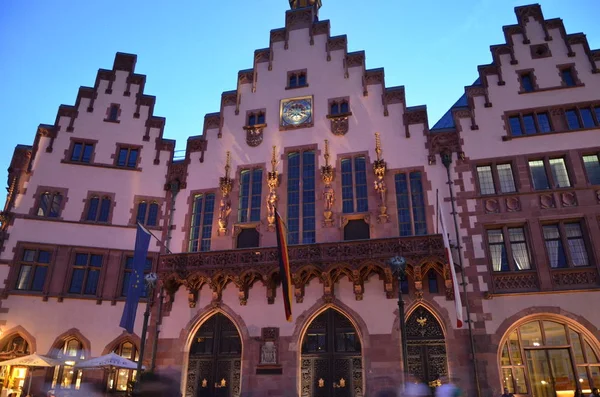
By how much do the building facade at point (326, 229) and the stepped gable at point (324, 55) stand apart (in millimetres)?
134

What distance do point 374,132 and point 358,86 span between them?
3.27 meters

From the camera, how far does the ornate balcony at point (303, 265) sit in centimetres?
2066

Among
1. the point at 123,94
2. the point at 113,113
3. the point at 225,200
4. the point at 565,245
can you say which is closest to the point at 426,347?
the point at 565,245

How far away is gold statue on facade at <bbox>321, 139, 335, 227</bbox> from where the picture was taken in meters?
23.6

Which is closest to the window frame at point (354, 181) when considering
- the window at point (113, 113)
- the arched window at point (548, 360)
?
the arched window at point (548, 360)

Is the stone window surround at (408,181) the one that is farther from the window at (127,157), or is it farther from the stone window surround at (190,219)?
the window at (127,157)

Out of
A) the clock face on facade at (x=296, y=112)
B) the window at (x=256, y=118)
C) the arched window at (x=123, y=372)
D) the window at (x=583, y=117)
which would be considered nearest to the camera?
the window at (x=583, y=117)

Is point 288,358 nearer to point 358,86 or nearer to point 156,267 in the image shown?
point 156,267

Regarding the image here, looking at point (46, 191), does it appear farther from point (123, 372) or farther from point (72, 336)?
point (123, 372)

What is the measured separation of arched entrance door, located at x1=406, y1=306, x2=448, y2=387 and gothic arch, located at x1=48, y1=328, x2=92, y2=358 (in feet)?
51.7

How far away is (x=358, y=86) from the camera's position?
2655cm

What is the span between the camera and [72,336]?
912 inches

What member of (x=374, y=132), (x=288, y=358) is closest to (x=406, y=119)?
(x=374, y=132)

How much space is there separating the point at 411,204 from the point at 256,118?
1073 cm
